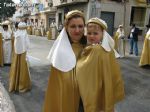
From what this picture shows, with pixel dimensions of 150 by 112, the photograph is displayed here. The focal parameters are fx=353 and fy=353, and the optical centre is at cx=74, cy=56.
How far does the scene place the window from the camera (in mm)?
32875

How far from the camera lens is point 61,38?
3.43m

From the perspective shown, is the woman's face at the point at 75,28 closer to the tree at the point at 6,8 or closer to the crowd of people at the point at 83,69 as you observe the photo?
the crowd of people at the point at 83,69

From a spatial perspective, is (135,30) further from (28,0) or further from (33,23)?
(28,0)

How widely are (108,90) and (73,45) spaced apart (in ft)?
1.81

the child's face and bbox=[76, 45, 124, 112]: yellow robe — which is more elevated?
the child's face

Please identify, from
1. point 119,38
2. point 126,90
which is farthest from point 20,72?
point 119,38

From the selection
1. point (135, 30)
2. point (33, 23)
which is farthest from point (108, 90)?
point (33, 23)

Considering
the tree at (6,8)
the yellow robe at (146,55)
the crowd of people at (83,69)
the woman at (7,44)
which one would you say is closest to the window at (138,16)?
the tree at (6,8)

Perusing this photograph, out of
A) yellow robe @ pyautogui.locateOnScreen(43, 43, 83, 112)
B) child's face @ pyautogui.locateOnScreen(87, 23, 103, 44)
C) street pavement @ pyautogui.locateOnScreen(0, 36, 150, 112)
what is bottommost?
street pavement @ pyautogui.locateOnScreen(0, 36, 150, 112)

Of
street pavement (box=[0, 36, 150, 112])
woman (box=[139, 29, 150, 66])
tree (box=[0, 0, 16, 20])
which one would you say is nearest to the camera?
street pavement (box=[0, 36, 150, 112])

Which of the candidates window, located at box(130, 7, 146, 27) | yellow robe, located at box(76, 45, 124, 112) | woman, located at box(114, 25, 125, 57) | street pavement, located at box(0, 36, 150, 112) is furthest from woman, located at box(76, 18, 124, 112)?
window, located at box(130, 7, 146, 27)

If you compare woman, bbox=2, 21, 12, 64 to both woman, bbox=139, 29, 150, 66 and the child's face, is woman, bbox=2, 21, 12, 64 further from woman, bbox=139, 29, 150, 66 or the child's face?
the child's face

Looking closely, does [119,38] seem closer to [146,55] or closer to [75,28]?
[146,55]

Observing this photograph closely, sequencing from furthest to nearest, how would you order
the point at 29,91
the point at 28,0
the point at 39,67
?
1. the point at 28,0
2. the point at 39,67
3. the point at 29,91
